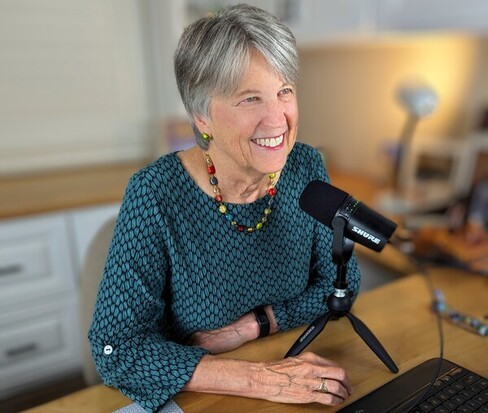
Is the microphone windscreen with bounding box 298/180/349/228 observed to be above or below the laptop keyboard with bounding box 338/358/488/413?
above

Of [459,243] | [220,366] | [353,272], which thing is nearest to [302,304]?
[353,272]

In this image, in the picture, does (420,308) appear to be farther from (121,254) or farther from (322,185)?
(121,254)

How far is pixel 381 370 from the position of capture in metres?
0.89

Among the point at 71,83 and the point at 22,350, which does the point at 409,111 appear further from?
the point at 22,350

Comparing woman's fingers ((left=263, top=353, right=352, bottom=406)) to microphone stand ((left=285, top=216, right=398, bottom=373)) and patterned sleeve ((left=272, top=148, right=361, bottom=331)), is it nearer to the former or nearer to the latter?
microphone stand ((left=285, top=216, right=398, bottom=373))

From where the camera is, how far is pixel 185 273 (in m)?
0.91

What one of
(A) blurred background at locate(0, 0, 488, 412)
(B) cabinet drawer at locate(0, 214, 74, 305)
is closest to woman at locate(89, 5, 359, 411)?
(A) blurred background at locate(0, 0, 488, 412)

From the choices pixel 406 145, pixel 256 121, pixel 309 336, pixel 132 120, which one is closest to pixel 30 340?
pixel 132 120

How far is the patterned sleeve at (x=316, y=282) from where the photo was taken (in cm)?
102

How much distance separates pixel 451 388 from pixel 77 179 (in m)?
1.80

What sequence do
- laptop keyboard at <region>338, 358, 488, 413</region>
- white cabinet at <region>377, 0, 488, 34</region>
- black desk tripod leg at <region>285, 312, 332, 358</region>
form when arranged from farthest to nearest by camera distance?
white cabinet at <region>377, 0, 488, 34</region> < black desk tripod leg at <region>285, 312, 332, 358</region> < laptop keyboard at <region>338, 358, 488, 413</region>

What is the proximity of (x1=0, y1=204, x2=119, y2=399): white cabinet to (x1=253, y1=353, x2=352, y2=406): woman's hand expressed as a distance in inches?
46.0

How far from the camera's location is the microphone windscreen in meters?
0.81

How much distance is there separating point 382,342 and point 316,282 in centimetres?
19
